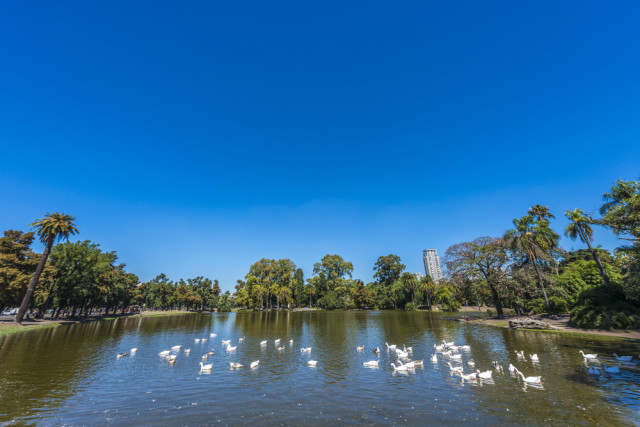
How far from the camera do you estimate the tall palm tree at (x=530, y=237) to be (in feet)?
137

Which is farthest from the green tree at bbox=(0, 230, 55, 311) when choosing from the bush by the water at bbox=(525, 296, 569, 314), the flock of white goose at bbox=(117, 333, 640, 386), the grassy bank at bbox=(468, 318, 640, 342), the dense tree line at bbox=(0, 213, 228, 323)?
the bush by the water at bbox=(525, 296, 569, 314)

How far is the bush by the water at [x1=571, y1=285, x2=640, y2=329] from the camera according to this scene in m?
26.1

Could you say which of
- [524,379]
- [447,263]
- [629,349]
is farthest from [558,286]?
[524,379]

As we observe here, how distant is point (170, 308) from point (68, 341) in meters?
107

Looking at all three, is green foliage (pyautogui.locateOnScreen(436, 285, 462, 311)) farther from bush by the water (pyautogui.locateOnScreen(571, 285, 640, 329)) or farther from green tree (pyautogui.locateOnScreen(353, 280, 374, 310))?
bush by the water (pyautogui.locateOnScreen(571, 285, 640, 329))

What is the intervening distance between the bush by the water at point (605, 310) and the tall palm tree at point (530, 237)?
432 inches

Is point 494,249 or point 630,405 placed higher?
point 494,249

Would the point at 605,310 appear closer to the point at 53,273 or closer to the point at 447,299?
the point at 447,299

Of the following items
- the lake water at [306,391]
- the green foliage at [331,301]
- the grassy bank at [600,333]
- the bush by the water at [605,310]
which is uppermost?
the green foliage at [331,301]

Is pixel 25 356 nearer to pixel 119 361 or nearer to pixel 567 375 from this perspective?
pixel 119 361

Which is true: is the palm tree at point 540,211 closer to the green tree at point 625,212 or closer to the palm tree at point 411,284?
the green tree at point 625,212

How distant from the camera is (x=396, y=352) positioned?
20234 mm

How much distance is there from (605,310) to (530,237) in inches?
649

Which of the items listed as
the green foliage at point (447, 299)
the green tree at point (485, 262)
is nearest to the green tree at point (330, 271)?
the green foliage at point (447, 299)
